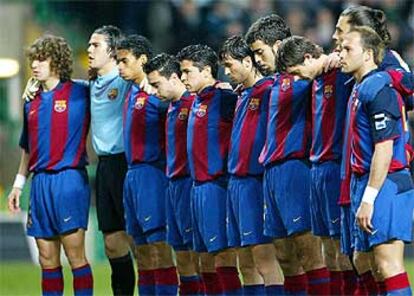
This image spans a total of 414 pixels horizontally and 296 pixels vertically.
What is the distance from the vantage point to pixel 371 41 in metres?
8.59

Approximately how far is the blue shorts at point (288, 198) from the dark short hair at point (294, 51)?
25.5 inches

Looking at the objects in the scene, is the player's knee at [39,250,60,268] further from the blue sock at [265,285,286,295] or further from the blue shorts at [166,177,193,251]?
the blue sock at [265,285,286,295]

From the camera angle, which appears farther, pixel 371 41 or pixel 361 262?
pixel 361 262

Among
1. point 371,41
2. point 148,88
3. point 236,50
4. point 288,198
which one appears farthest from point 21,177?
point 371,41

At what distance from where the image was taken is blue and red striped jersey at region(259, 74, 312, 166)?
9.69 meters

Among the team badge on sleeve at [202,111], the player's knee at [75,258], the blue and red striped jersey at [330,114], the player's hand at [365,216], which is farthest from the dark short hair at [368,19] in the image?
the player's knee at [75,258]

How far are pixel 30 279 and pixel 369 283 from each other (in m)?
6.73

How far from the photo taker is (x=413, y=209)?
28.5 ft

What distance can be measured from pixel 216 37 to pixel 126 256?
681 cm

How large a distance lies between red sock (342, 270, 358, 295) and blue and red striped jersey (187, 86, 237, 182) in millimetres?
1126

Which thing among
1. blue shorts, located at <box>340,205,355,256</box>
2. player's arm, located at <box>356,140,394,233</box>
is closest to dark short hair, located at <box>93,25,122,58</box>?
blue shorts, located at <box>340,205,355,256</box>

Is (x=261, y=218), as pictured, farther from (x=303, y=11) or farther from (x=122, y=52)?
(x=303, y=11)

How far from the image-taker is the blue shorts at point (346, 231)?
882 cm

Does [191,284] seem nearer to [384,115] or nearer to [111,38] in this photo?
[111,38]
